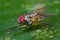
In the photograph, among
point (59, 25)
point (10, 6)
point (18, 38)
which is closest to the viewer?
point (18, 38)

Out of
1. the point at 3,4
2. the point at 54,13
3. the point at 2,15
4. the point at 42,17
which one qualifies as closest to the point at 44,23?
the point at 42,17

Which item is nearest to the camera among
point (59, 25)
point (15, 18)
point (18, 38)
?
point (18, 38)

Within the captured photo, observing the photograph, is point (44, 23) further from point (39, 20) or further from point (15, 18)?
point (15, 18)

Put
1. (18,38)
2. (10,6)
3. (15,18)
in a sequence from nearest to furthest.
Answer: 1. (18,38)
2. (15,18)
3. (10,6)

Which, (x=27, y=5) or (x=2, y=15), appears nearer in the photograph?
(x=2, y=15)

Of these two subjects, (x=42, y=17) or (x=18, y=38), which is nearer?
(x=18, y=38)

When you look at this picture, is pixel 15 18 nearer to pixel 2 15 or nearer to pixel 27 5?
pixel 2 15
